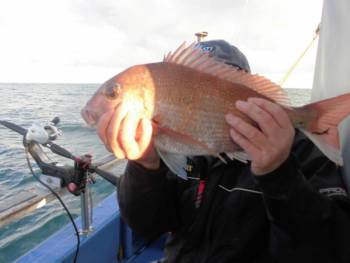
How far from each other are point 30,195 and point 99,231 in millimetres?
572

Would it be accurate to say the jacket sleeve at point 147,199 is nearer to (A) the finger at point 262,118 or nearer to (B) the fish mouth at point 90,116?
(B) the fish mouth at point 90,116

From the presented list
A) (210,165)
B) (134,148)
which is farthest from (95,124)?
(210,165)

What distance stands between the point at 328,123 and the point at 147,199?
0.92 meters

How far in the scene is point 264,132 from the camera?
1.17 metres

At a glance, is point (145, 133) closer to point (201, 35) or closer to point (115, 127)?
point (115, 127)

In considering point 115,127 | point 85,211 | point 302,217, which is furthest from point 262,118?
point 85,211

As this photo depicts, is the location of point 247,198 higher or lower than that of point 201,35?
lower

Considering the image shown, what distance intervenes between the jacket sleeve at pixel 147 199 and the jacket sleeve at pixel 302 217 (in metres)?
0.58

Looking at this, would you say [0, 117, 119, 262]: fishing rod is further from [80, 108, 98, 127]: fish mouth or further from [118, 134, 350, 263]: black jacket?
[80, 108, 98, 127]: fish mouth

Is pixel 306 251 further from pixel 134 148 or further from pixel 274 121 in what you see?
pixel 134 148

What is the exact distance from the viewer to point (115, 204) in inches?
117

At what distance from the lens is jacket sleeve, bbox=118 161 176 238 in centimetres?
163

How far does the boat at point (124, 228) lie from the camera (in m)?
1.84

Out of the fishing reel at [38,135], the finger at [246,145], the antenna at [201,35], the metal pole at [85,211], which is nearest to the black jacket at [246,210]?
the finger at [246,145]
